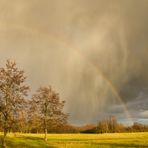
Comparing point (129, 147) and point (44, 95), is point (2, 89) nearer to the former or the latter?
point (129, 147)

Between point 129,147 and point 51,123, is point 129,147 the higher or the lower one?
the lower one

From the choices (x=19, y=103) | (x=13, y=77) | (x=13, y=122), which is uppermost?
(x=13, y=77)

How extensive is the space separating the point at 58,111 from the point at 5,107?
3706 centimetres

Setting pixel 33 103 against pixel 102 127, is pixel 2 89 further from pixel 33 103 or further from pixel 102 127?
pixel 102 127

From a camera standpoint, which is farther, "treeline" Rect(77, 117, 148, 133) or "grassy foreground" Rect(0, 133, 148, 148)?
"treeline" Rect(77, 117, 148, 133)

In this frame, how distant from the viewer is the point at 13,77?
121 feet

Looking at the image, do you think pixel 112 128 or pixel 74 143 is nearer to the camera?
pixel 74 143

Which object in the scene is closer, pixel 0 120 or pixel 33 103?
pixel 0 120

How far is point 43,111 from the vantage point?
7400 cm

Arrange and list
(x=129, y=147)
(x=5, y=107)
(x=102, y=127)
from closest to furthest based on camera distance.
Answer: (x=5, y=107)
(x=129, y=147)
(x=102, y=127)

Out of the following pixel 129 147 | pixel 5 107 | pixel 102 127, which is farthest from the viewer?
pixel 102 127

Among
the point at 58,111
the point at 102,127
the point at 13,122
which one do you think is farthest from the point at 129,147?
the point at 102,127

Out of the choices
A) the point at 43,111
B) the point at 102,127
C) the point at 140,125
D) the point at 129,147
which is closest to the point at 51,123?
the point at 43,111

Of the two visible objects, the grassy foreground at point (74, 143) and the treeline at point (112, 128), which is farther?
the treeline at point (112, 128)
